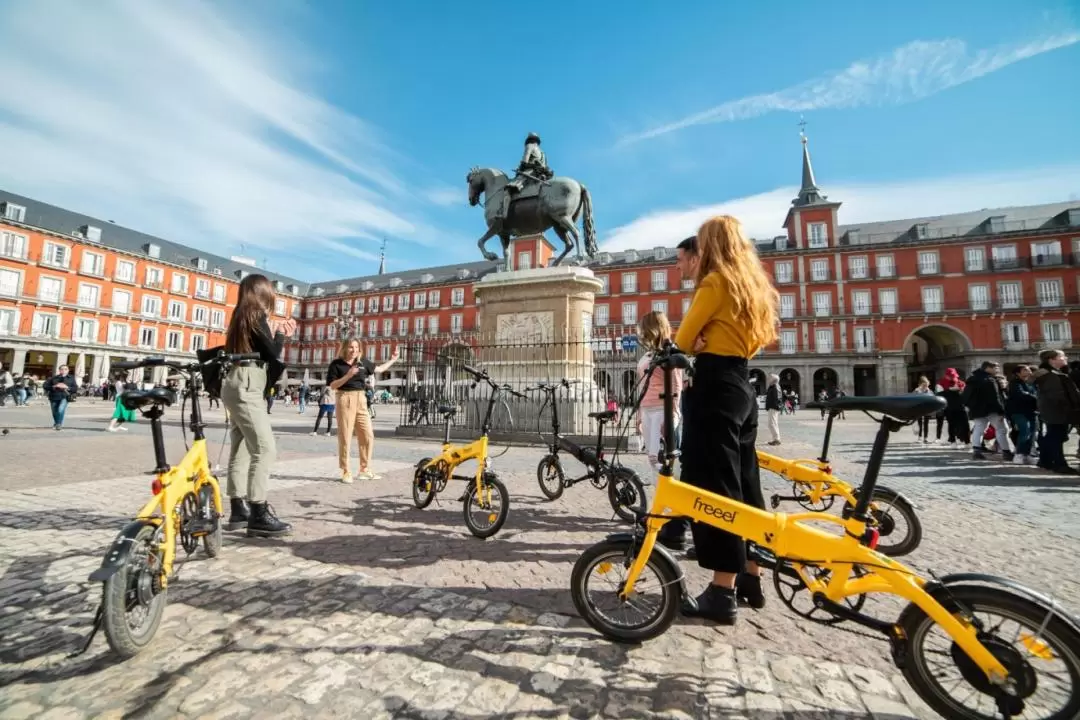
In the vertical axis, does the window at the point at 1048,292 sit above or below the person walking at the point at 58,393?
above

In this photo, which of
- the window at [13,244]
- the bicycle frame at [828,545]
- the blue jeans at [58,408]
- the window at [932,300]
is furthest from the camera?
the window at [932,300]

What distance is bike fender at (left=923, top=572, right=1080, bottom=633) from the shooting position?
1.42m

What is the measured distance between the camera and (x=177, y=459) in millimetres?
7121

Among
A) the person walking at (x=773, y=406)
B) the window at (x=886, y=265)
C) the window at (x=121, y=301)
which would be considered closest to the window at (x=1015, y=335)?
the window at (x=886, y=265)

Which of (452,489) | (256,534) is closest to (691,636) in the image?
(256,534)

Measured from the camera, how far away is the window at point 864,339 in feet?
121

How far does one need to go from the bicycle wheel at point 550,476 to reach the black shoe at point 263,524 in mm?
2402

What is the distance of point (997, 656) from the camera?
59.4 inches

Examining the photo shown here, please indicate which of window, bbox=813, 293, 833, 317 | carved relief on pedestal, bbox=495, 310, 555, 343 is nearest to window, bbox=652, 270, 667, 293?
window, bbox=813, 293, 833, 317

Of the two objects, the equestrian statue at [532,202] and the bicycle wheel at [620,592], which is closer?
the bicycle wheel at [620,592]

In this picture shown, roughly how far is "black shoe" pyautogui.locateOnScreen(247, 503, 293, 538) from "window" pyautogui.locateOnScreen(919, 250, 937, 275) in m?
48.2

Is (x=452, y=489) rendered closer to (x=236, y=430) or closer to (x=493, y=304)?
(x=236, y=430)

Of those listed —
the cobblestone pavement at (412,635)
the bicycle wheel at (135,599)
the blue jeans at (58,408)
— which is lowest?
the cobblestone pavement at (412,635)

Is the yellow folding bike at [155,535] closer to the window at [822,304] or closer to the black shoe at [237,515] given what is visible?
the black shoe at [237,515]
